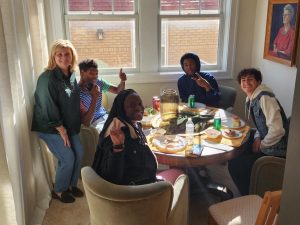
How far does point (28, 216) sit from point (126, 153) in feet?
3.83

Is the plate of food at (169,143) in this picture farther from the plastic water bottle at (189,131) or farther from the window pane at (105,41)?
the window pane at (105,41)

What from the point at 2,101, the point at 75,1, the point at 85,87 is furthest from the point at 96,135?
the point at 75,1

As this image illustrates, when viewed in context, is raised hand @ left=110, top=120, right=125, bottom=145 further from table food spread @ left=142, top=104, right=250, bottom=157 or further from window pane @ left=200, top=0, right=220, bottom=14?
window pane @ left=200, top=0, right=220, bottom=14

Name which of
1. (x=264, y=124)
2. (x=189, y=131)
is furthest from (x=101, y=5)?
(x=264, y=124)

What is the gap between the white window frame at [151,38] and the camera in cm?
326

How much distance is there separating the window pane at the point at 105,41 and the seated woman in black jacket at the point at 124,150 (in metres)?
1.75

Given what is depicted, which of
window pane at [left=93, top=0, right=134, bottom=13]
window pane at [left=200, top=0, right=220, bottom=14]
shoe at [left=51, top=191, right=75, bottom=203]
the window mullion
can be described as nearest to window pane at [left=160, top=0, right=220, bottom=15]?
window pane at [left=200, top=0, right=220, bottom=14]

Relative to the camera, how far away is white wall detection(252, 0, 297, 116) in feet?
10.0

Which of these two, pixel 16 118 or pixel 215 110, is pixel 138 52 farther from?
pixel 16 118

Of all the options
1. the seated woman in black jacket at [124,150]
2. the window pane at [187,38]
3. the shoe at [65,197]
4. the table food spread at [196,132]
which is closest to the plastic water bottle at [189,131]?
the table food spread at [196,132]

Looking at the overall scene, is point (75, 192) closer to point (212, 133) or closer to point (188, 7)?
point (212, 133)

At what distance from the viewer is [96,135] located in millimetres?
2801

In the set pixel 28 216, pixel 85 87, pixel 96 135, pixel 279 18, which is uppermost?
pixel 279 18

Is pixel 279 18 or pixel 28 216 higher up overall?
pixel 279 18
